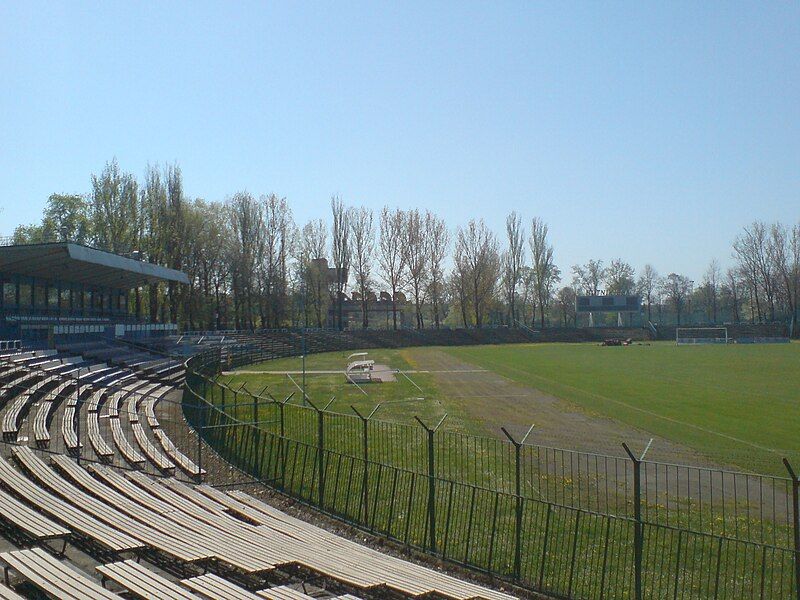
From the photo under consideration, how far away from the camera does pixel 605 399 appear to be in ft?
96.8

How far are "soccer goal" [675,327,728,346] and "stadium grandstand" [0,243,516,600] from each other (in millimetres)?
77038

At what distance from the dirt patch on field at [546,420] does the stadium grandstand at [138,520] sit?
875 cm

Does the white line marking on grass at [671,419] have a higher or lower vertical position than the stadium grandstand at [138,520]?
lower

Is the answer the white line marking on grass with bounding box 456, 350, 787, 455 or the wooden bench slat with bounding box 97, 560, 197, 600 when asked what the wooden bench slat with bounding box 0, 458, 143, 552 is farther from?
the white line marking on grass with bounding box 456, 350, 787, 455

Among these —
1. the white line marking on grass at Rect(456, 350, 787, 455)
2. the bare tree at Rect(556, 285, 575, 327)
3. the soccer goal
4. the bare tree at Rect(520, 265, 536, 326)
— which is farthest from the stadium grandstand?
the bare tree at Rect(556, 285, 575, 327)

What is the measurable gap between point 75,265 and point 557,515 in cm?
3023

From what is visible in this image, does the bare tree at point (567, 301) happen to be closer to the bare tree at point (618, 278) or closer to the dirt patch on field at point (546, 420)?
the bare tree at point (618, 278)

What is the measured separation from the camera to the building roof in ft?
98.9

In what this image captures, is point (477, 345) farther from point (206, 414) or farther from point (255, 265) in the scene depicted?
point (206, 414)

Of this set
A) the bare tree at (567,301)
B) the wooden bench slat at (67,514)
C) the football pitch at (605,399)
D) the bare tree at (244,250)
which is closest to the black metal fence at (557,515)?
the football pitch at (605,399)

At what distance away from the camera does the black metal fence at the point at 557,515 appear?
30.8ft

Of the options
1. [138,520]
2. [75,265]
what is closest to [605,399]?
[138,520]

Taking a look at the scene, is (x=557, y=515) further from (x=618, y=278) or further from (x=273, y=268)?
(x=618, y=278)

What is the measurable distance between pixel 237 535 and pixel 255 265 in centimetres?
7293
